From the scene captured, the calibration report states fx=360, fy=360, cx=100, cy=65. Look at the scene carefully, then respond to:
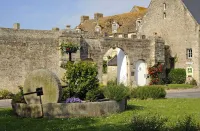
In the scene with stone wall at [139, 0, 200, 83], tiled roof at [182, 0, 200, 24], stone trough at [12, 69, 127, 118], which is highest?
tiled roof at [182, 0, 200, 24]

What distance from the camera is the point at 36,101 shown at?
1338 cm

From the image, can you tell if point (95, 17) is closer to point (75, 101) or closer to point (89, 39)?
point (89, 39)

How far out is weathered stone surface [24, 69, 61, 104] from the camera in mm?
12906

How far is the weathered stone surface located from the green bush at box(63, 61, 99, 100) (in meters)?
1.90

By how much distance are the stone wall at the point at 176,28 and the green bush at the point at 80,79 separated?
22.9 meters

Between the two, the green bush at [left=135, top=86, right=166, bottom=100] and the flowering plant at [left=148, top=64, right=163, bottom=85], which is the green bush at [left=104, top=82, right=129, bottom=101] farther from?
the flowering plant at [left=148, top=64, right=163, bottom=85]

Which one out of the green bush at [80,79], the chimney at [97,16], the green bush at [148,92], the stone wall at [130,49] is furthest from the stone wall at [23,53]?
the chimney at [97,16]

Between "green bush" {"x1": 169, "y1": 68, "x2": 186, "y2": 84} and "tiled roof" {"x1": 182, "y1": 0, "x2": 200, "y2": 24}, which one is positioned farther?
"tiled roof" {"x1": 182, "y1": 0, "x2": 200, "y2": 24}

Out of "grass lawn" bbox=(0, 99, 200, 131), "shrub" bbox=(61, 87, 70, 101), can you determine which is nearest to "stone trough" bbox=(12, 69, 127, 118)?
"grass lawn" bbox=(0, 99, 200, 131)

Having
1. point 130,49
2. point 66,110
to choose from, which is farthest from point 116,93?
point 130,49

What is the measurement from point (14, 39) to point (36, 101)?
1456 cm

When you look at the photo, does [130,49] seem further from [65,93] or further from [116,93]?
[116,93]

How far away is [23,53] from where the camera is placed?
2744cm

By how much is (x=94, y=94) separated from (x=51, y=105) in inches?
99.8
